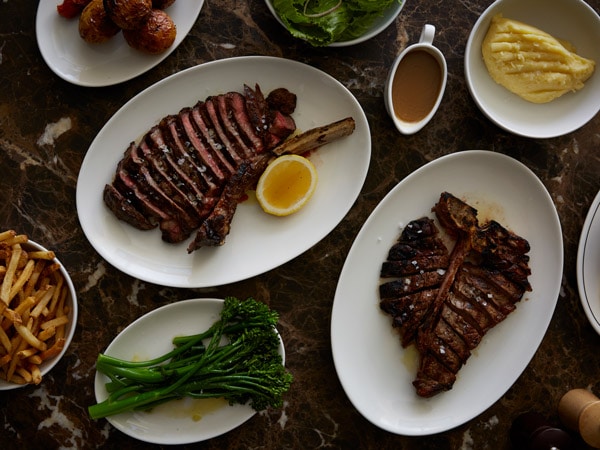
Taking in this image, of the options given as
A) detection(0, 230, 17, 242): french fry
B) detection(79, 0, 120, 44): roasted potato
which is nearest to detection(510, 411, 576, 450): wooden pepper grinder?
detection(0, 230, 17, 242): french fry

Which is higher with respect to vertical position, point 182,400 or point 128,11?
point 128,11

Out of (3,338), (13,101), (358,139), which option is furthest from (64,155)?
(358,139)

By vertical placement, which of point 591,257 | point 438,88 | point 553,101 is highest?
point 438,88

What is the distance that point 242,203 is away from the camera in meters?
4.29

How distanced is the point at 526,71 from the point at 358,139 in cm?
128

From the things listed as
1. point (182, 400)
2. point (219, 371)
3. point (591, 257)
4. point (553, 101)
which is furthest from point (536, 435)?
point (182, 400)

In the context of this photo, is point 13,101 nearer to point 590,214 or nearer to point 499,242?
point 499,242

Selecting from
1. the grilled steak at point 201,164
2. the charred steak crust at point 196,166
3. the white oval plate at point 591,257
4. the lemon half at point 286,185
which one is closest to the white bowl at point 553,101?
the white oval plate at point 591,257

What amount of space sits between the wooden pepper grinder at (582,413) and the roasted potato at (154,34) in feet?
12.4

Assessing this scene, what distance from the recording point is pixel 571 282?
455 cm

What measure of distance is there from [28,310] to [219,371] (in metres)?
1.25

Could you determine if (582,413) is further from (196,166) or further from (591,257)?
(196,166)

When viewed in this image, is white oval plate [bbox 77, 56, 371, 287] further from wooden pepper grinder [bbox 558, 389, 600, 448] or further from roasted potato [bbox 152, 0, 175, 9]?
wooden pepper grinder [bbox 558, 389, 600, 448]

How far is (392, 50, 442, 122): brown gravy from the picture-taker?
4.16 m
